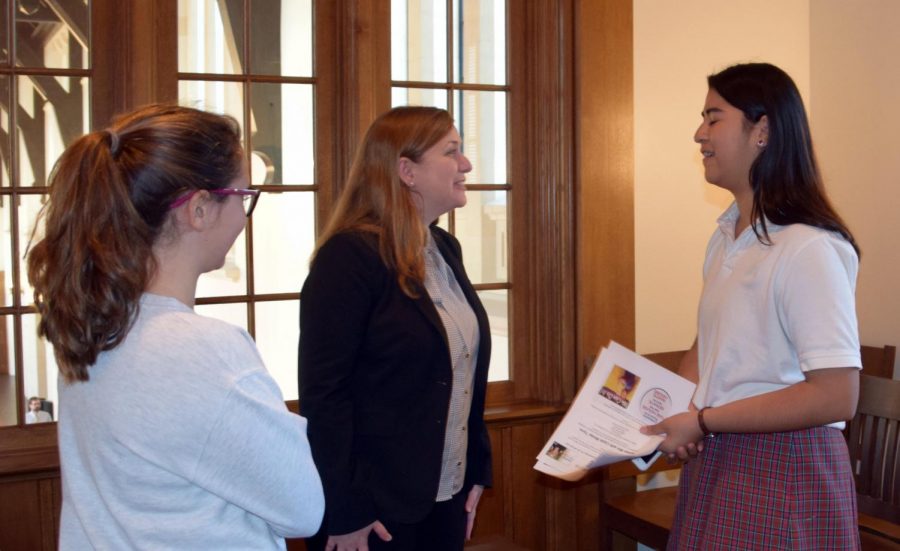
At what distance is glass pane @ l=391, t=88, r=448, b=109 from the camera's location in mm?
3320

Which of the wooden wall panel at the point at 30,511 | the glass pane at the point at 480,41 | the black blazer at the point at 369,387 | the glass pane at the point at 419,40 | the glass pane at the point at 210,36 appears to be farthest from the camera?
the glass pane at the point at 480,41

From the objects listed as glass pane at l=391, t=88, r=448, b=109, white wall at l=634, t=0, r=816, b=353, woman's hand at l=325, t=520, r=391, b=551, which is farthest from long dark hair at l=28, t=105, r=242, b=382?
white wall at l=634, t=0, r=816, b=353

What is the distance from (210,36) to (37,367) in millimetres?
1211

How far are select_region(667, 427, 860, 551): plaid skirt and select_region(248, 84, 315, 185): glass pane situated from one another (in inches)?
72.9

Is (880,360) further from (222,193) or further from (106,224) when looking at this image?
(106,224)

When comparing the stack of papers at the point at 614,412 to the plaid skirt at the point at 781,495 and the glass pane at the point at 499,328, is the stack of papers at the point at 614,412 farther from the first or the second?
the glass pane at the point at 499,328

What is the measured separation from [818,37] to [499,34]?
55.8 inches

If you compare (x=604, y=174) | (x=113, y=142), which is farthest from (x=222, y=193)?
(x=604, y=174)

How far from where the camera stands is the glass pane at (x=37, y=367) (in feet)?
9.22

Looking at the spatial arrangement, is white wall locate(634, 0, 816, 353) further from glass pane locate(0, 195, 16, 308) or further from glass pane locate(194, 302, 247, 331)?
glass pane locate(0, 195, 16, 308)

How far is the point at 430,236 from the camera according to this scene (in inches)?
88.4

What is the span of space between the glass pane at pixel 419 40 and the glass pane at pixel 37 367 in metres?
1.50

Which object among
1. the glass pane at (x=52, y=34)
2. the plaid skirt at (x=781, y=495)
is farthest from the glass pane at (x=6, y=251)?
the plaid skirt at (x=781, y=495)

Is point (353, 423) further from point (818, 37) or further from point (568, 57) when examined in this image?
point (818, 37)
